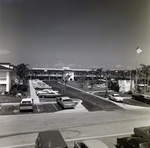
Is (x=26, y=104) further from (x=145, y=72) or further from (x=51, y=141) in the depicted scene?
(x=145, y=72)

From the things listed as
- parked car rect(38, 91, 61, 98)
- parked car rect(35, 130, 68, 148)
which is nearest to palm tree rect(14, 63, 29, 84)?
parked car rect(38, 91, 61, 98)

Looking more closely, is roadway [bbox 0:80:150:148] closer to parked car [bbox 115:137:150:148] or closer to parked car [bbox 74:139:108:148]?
parked car [bbox 115:137:150:148]

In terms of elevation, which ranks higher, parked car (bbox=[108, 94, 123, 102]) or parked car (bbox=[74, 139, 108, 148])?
parked car (bbox=[108, 94, 123, 102])

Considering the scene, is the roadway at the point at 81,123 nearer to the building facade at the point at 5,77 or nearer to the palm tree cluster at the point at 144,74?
the building facade at the point at 5,77

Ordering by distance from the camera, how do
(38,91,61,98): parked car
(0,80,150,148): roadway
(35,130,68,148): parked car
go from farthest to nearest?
(38,91,61,98): parked car
(0,80,150,148): roadway
(35,130,68,148): parked car

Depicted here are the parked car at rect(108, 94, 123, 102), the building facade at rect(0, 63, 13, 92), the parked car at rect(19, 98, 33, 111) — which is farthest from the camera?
the parked car at rect(108, 94, 123, 102)

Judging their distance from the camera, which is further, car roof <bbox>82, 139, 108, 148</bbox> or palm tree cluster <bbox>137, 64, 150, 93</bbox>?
palm tree cluster <bbox>137, 64, 150, 93</bbox>

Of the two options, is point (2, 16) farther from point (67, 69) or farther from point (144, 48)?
point (144, 48)
